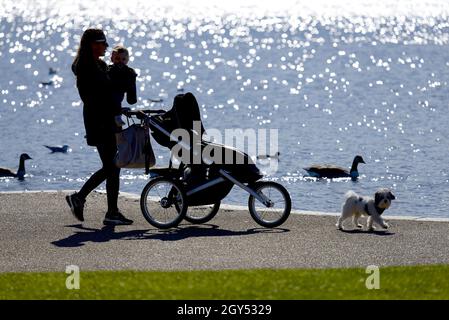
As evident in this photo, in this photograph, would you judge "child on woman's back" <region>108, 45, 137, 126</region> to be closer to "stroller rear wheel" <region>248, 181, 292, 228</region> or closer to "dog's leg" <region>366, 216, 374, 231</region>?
"stroller rear wheel" <region>248, 181, 292, 228</region>

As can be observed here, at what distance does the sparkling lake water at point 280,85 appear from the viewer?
111ft

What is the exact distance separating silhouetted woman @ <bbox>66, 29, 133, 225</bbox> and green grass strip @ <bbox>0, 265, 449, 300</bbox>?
9.75ft

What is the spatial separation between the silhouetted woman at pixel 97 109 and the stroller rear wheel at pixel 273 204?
1421 mm

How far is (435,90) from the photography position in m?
61.4

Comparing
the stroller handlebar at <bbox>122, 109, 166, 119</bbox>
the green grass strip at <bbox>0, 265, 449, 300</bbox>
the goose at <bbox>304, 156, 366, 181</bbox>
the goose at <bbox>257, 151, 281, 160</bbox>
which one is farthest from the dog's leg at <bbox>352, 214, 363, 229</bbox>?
the goose at <bbox>257, 151, 281, 160</bbox>

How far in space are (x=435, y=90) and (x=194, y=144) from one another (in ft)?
157

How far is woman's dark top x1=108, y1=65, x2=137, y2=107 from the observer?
14750 mm

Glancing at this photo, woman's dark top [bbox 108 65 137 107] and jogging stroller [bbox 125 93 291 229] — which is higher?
woman's dark top [bbox 108 65 137 107]

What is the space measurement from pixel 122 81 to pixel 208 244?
2.24 metres

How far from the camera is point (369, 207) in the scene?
14672mm

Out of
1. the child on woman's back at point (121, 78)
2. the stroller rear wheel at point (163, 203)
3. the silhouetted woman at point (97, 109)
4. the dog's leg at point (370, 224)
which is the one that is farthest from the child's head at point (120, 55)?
the dog's leg at point (370, 224)

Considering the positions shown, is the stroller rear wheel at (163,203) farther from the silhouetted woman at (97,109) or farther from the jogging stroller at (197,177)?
the silhouetted woman at (97,109)

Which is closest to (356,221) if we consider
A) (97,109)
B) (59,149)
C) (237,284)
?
(97,109)
